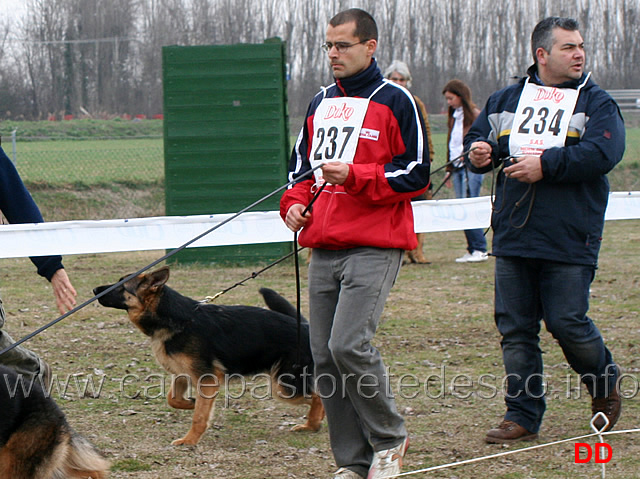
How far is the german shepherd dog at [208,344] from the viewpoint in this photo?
183 inches

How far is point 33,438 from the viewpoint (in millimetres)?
3270

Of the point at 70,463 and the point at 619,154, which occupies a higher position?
the point at 619,154

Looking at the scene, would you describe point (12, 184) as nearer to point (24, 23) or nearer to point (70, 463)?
point (70, 463)

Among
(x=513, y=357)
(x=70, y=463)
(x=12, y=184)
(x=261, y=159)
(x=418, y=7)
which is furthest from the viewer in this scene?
(x=418, y=7)

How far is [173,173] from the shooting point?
10891 mm

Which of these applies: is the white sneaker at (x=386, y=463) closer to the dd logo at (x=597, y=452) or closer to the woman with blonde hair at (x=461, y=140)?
the dd logo at (x=597, y=452)

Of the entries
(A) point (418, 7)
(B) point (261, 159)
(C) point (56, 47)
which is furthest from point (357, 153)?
(C) point (56, 47)

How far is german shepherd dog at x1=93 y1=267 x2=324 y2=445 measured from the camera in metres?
4.64

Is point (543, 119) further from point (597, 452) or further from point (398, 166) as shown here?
point (597, 452)

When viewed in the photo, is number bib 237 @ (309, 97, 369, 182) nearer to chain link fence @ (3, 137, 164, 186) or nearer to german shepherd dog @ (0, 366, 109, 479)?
german shepherd dog @ (0, 366, 109, 479)

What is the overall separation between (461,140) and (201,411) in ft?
21.9

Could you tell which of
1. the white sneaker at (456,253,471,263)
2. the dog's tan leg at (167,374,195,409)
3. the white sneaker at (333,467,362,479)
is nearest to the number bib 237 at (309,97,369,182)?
the white sneaker at (333,467,362,479)

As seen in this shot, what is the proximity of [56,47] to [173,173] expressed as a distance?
1049 inches

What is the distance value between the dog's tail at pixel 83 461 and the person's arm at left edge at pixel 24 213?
78 cm
